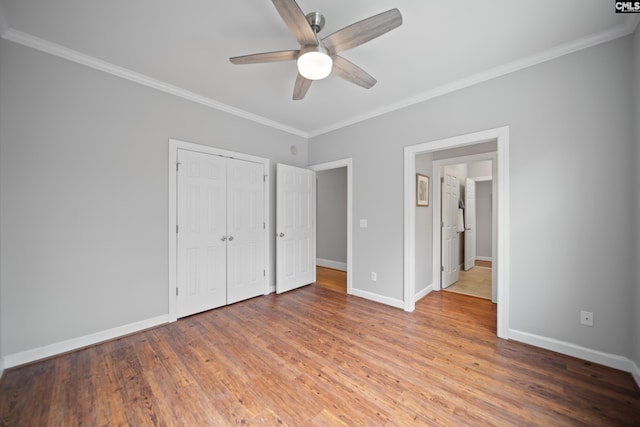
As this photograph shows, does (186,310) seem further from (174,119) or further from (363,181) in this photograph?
(363,181)

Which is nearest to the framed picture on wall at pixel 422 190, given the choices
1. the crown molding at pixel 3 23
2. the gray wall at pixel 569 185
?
the gray wall at pixel 569 185

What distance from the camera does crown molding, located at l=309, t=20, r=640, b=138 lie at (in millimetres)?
1943

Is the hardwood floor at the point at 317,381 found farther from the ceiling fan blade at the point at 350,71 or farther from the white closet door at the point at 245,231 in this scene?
the ceiling fan blade at the point at 350,71

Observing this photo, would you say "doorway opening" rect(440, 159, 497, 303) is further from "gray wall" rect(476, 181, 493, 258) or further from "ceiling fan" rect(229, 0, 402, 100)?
"ceiling fan" rect(229, 0, 402, 100)

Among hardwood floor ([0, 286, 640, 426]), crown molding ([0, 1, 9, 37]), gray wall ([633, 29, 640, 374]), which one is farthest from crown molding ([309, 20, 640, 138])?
crown molding ([0, 1, 9, 37])

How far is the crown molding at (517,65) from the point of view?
194 cm

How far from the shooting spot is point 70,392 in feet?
5.68

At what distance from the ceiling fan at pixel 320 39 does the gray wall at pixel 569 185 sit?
1.65 meters

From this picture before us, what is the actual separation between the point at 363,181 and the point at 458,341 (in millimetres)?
2220

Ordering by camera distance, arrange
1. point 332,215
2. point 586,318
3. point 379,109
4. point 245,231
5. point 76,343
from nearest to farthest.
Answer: point 586,318 → point 76,343 → point 379,109 → point 245,231 → point 332,215

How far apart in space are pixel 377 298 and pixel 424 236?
118cm

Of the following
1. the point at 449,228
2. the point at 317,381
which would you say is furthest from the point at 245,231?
the point at 449,228

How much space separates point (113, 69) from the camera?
7.98ft

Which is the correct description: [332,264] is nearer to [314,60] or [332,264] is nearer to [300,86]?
[300,86]
